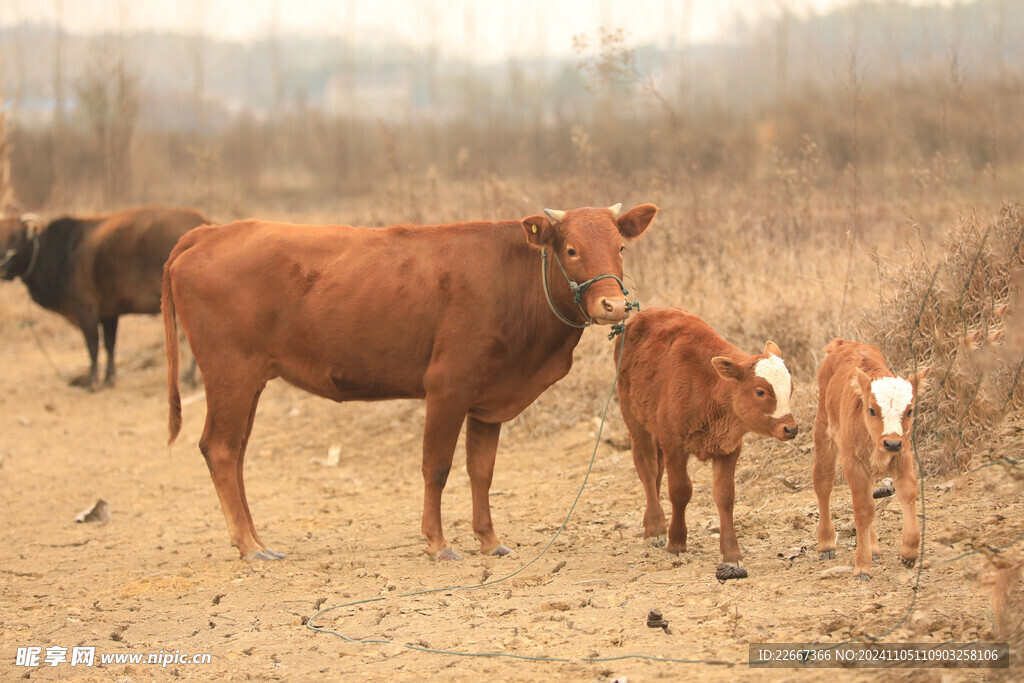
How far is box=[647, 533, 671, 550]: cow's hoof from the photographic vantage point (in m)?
6.29

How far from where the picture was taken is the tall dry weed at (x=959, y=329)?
6.30m

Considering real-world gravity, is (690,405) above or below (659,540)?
above

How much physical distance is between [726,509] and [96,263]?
10.8 metres

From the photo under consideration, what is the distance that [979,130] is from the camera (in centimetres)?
975

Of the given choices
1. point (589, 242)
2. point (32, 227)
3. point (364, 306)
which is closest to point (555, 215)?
point (589, 242)

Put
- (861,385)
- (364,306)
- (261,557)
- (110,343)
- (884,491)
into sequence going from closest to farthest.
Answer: (861,385) < (884,491) < (364,306) < (261,557) < (110,343)

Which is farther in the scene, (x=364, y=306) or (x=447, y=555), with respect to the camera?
(x=364, y=306)

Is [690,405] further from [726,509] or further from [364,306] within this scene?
[364,306]

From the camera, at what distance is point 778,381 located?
5391 millimetres

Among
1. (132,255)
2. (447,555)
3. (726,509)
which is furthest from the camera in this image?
(132,255)

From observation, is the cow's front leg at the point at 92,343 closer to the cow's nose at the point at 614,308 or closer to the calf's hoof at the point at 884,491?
the cow's nose at the point at 614,308

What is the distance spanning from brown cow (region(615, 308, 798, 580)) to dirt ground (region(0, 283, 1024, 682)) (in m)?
0.34

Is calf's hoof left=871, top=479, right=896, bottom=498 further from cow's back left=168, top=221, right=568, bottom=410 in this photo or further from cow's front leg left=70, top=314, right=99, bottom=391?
cow's front leg left=70, top=314, right=99, bottom=391

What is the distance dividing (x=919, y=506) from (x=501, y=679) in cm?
300
